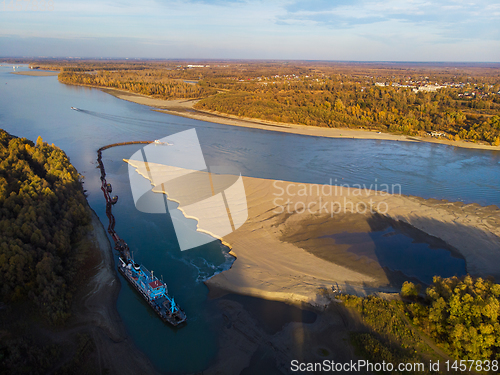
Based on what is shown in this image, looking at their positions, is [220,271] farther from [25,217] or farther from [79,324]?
[25,217]

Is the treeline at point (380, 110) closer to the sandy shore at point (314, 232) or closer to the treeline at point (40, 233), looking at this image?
the sandy shore at point (314, 232)

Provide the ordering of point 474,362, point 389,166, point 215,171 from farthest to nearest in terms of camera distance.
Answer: point 389,166 < point 215,171 < point 474,362

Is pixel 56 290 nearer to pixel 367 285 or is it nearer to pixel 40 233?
pixel 40 233

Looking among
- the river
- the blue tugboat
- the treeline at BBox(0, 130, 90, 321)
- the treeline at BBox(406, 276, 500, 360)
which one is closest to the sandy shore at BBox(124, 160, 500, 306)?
the river

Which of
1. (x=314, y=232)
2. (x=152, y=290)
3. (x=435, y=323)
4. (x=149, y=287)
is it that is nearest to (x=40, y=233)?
(x=149, y=287)

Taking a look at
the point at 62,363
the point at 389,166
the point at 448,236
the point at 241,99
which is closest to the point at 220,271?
the point at 62,363

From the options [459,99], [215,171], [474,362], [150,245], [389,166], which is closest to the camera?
[474,362]
